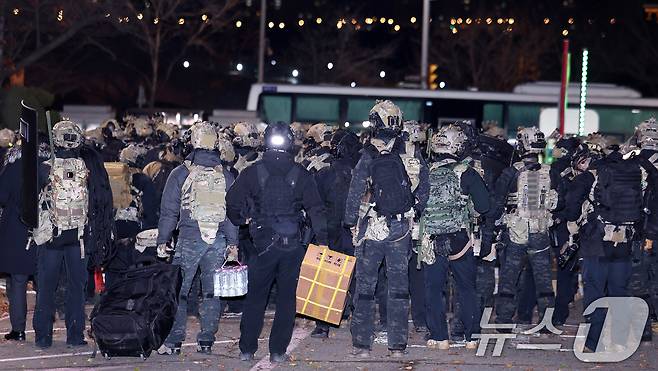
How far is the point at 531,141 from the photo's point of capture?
1086cm

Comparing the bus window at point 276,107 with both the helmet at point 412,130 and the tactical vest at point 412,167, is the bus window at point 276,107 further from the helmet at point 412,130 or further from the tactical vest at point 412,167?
the tactical vest at point 412,167

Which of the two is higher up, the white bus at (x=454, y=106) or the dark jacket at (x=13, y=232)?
the white bus at (x=454, y=106)

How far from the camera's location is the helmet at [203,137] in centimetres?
984

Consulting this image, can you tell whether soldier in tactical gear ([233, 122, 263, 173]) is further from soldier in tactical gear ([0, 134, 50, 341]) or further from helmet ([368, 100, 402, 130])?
helmet ([368, 100, 402, 130])

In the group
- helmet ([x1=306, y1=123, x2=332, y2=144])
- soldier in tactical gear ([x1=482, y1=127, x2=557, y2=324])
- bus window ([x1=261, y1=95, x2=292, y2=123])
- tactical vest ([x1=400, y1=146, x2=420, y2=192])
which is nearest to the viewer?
tactical vest ([x1=400, y1=146, x2=420, y2=192])

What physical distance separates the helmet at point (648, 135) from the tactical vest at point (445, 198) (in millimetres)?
1918

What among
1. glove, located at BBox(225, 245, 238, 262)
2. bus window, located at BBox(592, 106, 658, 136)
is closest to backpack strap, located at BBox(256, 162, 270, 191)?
glove, located at BBox(225, 245, 238, 262)

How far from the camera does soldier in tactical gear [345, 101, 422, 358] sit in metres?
9.74

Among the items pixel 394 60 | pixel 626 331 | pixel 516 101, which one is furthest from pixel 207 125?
pixel 394 60

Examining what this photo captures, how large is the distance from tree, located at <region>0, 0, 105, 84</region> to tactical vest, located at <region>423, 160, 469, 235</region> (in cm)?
1033

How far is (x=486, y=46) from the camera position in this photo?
55.3m

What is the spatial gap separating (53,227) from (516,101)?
838 inches

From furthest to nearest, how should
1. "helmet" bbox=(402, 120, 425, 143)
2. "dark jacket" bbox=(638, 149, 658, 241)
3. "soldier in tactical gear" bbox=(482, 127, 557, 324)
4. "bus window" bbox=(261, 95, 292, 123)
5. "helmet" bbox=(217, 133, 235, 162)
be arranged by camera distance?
"bus window" bbox=(261, 95, 292, 123) → "helmet" bbox=(217, 133, 235, 162) → "soldier in tactical gear" bbox=(482, 127, 557, 324) → "helmet" bbox=(402, 120, 425, 143) → "dark jacket" bbox=(638, 149, 658, 241)

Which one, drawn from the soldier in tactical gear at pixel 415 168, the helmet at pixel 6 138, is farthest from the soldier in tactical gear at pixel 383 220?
the helmet at pixel 6 138
